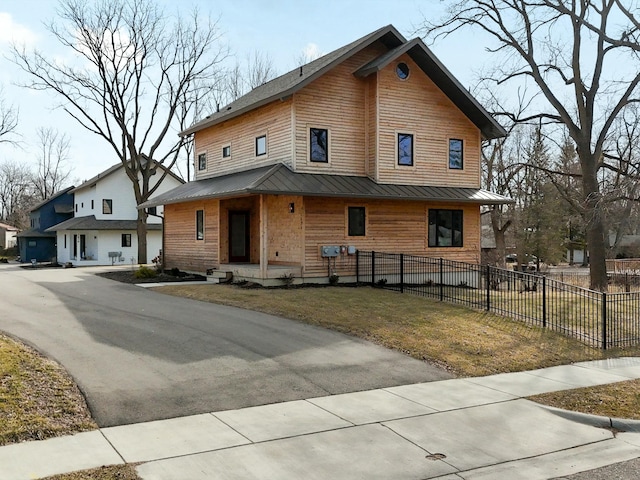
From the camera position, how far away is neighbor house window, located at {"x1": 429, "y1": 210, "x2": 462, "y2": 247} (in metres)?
21.2

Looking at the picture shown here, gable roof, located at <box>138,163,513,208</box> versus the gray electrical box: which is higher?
gable roof, located at <box>138,163,513,208</box>

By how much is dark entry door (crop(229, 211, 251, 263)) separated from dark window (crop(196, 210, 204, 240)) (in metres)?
1.24

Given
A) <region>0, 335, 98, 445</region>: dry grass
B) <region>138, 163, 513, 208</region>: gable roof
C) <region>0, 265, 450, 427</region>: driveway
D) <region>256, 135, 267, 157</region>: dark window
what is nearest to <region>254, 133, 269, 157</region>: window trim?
<region>256, 135, 267, 157</region>: dark window

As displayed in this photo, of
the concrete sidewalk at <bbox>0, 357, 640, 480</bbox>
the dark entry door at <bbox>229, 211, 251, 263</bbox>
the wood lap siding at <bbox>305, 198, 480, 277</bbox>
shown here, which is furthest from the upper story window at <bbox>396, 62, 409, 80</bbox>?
the concrete sidewalk at <bbox>0, 357, 640, 480</bbox>

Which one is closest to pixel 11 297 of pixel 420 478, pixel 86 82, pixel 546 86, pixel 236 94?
pixel 420 478

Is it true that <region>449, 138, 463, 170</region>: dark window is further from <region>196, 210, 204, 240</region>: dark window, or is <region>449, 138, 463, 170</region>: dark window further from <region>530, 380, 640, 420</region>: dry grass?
<region>530, 380, 640, 420</region>: dry grass

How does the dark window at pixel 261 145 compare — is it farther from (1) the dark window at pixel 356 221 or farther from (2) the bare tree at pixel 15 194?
(2) the bare tree at pixel 15 194

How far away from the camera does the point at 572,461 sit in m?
5.86

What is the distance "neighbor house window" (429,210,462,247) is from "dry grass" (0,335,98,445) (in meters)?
15.6

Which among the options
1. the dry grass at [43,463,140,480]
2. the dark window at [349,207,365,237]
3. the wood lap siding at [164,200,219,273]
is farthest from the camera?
the wood lap siding at [164,200,219,273]

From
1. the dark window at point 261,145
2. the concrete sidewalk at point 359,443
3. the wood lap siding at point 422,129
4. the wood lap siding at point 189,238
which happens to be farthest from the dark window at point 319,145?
the concrete sidewalk at point 359,443

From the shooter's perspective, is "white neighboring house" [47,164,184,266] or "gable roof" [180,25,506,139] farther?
"white neighboring house" [47,164,184,266]

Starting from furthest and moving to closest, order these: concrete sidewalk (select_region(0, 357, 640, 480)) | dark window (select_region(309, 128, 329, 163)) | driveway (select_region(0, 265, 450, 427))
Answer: dark window (select_region(309, 128, 329, 163)) → driveway (select_region(0, 265, 450, 427)) → concrete sidewalk (select_region(0, 357, 640, 480))

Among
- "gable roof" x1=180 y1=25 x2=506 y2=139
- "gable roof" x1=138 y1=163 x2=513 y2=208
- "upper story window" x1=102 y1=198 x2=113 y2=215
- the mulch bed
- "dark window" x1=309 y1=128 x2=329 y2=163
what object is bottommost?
the mulch bed
